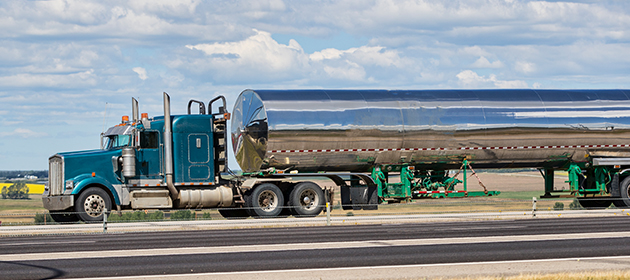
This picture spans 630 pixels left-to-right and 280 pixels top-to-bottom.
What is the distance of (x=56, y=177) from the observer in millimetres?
22766

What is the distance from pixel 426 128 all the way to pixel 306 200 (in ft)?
14.4

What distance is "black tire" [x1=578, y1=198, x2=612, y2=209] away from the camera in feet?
88.9

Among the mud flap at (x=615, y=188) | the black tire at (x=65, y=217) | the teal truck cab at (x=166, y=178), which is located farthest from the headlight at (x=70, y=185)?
the mud flap at (x=615, y=188)

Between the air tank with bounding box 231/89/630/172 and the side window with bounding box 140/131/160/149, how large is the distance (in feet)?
8.53

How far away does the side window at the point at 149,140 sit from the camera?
23.2 metres

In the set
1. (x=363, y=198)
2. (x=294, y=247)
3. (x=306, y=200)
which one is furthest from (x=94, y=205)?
(x=294, y=247)

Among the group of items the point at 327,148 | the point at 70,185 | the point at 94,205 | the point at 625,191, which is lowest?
the point at 625,191

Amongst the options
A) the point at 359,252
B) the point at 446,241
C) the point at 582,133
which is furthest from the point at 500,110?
the point at 359,252

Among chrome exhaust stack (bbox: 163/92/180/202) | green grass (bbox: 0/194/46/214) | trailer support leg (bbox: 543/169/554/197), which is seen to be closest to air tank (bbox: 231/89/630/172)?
trailer support leg (bbox: 543/169/554/197)

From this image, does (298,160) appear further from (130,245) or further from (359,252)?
(359,252)

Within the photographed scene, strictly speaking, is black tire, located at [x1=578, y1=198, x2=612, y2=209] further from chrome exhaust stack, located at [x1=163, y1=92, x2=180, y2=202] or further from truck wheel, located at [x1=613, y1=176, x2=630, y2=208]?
chrome exhaust stack, located at [x1=163, y1=92, x2=180, y2=202]

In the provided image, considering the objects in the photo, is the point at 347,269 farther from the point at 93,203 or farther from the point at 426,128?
the point at 93,203

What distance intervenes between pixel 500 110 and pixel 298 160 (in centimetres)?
677

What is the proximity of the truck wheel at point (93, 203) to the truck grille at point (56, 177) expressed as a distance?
0.79 metres
